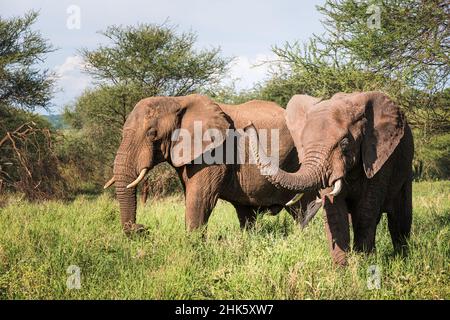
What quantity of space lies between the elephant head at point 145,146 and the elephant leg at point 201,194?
0.25 meters

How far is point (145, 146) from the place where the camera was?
7066 millimetres

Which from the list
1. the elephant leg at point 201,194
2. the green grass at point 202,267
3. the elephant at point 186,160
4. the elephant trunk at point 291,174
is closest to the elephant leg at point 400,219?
the green grass at point 202,267

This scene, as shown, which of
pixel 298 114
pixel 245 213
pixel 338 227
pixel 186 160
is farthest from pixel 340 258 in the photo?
pixel 245 213

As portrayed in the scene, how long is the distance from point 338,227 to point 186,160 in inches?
88.2

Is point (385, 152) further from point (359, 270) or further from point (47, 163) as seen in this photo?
point (47, 163)

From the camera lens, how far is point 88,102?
842 inches

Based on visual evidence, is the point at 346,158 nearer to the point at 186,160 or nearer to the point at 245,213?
the point at 186,160

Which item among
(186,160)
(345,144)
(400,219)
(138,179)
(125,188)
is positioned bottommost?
(400,219)

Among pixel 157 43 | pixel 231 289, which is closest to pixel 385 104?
pixel 231 289

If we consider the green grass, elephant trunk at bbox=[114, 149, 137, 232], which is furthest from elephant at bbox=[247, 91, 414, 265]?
elephant trunk at bbox=[114, 149, 137, 232]

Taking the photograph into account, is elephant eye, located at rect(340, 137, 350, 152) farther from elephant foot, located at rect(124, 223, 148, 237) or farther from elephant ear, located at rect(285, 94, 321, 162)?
elephant foot, located at rect(124, 223, 148, 237)

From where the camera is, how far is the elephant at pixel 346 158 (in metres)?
5.11

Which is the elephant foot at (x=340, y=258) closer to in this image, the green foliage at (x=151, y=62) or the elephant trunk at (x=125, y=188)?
the elephant trunk at (x=125, y=188)

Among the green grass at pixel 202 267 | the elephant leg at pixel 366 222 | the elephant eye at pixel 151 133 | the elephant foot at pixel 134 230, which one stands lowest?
the green grass at pixel 202 267
